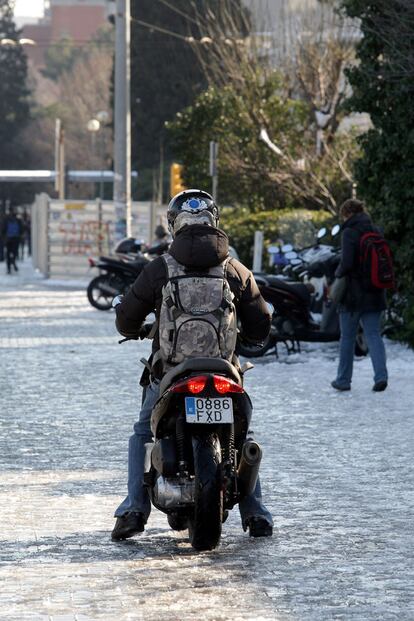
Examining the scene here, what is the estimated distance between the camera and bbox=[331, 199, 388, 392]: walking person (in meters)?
14.6

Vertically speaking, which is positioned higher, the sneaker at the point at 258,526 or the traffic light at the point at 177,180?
the sneaker at the point at 258,526

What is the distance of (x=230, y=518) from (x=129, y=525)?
3.29ft

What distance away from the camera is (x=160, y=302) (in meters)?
7.80

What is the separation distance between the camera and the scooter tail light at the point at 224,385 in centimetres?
745

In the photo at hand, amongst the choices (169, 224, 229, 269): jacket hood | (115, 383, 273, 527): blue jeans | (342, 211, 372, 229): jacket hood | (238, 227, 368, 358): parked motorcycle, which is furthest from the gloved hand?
(238, 227, 368, 358): parked motorcycle

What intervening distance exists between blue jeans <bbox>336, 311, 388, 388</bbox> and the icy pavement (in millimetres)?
184

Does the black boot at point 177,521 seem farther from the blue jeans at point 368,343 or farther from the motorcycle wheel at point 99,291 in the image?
the motorcycle wheel at point 99,291

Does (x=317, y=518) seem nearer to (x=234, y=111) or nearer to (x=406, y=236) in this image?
(x=406, y=236)

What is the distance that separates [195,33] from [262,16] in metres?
28.3

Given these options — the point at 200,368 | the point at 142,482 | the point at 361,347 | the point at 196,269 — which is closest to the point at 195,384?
the point at 200,368

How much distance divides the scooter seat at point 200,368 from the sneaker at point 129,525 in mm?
622

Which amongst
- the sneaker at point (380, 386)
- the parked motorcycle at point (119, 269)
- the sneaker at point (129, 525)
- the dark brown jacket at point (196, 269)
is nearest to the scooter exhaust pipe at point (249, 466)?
the sneaker at point (129, 525)

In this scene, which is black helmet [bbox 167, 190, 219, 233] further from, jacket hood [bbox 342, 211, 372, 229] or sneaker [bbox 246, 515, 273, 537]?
jacket hood [bbox 342, 211, 372, 229]

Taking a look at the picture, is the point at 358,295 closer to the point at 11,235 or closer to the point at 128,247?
the point at 128,247
